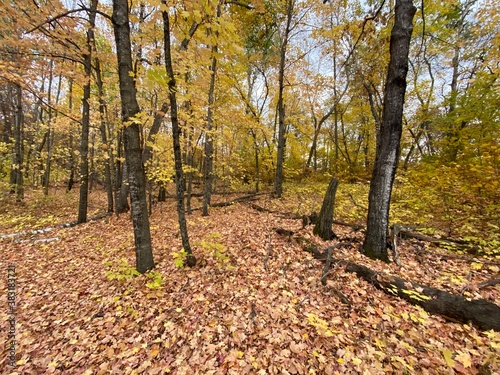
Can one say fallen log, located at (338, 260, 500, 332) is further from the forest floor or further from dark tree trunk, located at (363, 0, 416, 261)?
dark tree trunk, located at (363, 0, 416, 261)

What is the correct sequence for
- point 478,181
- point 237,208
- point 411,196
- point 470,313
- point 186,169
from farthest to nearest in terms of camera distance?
point 237,208
point 186,169
point 411,196
point 478,181
point 470,313

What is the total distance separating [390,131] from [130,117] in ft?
16.1

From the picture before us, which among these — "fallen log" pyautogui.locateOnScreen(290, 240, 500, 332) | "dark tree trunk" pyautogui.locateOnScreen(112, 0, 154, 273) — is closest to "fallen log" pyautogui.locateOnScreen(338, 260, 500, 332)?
"fallen log" pyautogui.locateOnScreen(290, 240, 500, 332)

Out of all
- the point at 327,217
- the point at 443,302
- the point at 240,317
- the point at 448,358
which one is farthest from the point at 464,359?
the point at 327,217

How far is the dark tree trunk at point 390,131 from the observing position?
403 centimetres

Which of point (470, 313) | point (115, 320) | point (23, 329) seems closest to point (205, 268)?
point (115, 320)

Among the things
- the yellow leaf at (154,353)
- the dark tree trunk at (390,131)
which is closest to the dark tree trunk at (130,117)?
the yellow leaf at (154,353)

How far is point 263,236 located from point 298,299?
2.50 m

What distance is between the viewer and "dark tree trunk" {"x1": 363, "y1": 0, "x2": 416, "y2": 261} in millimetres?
4031

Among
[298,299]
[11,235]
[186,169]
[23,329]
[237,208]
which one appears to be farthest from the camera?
[237,208]

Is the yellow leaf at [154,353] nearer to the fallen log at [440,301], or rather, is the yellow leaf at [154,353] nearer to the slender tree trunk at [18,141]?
the fallen log at [440,301]

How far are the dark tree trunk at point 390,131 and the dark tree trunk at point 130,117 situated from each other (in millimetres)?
4645

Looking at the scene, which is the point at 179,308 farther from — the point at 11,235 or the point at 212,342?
the point at 11,235

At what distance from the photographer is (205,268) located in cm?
464
